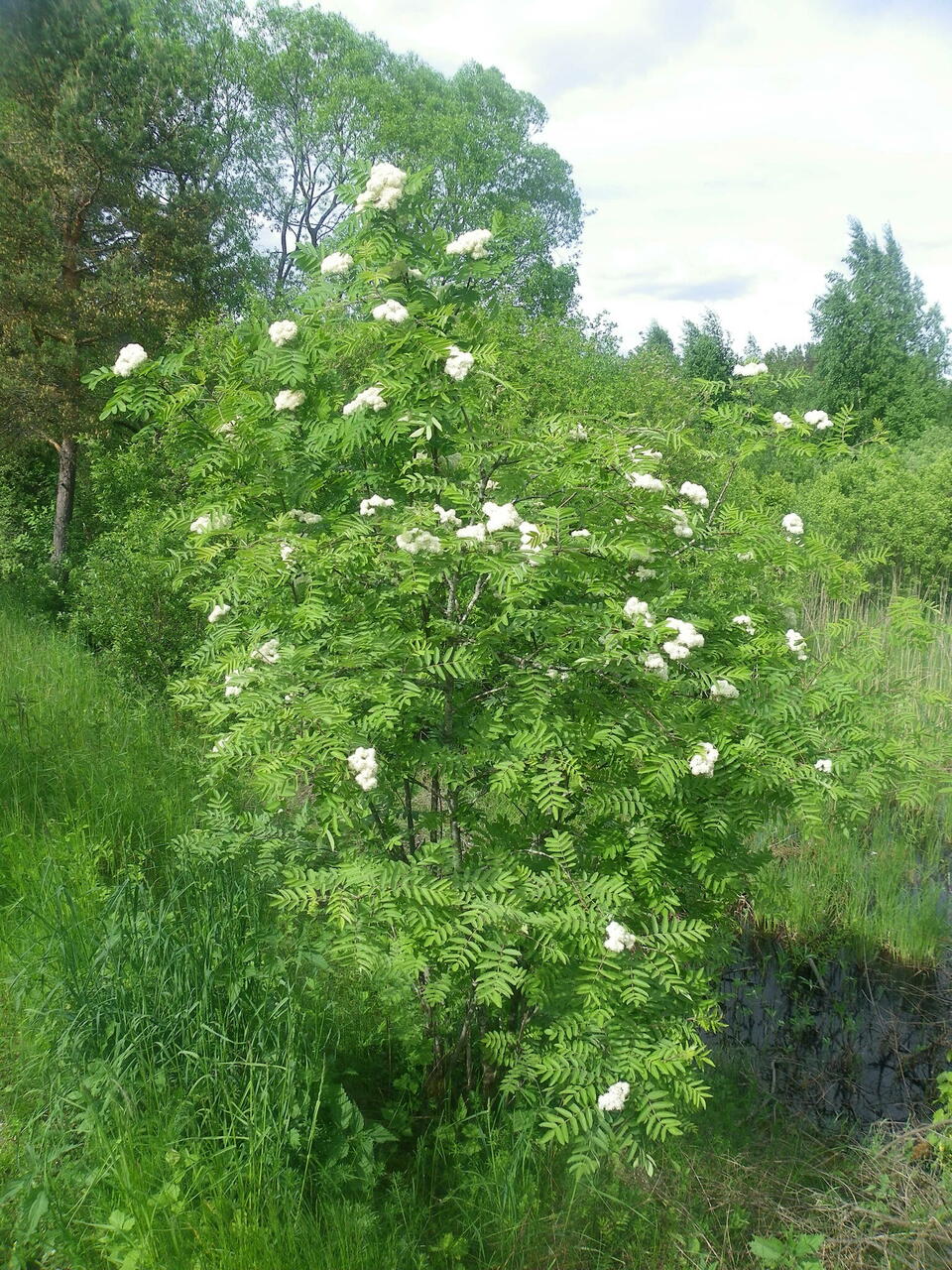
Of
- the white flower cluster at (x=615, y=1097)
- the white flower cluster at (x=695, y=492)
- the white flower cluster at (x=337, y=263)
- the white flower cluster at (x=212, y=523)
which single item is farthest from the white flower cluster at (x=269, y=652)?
the white flower cluster at (x=615, y=1097)

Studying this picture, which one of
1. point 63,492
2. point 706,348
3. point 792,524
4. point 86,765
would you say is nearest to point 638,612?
point 792,524

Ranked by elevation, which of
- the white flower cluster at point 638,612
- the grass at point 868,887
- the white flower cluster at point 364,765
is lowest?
the grass at point 868,887

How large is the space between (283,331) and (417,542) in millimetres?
825

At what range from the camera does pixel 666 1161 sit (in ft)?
9.50

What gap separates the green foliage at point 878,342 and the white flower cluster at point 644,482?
26.3 m

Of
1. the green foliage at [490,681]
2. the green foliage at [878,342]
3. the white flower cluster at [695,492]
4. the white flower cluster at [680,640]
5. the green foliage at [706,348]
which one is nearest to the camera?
the white flower cluster at [680,640]

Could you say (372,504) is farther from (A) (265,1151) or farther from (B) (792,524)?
(A) (265,1151)

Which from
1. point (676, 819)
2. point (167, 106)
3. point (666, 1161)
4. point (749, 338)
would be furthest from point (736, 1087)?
point (749, 338)

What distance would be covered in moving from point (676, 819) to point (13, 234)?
418 inches

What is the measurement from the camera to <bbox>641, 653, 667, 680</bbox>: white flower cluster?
2273mm

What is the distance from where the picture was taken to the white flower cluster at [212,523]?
270cm

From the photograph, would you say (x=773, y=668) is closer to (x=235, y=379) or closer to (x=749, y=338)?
(x=235, y=379)

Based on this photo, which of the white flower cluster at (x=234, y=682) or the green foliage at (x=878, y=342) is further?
the green foliage at (x=878, y=342)

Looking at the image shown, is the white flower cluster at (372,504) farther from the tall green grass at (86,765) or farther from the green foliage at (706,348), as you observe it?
the green foliage at (706,348)
